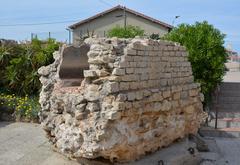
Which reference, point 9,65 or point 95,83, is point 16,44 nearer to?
point 9,65

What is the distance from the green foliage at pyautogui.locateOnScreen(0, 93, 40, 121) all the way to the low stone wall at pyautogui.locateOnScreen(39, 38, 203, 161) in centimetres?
400

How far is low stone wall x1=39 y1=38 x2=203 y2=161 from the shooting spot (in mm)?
6059

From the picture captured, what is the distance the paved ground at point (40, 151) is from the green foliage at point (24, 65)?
2624 mm

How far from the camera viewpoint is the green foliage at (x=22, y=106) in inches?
453

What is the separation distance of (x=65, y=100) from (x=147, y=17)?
24.4m

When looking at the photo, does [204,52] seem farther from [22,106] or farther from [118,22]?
[118,22]

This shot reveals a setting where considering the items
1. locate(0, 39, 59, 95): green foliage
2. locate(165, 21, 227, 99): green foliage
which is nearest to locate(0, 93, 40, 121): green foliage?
locate(0, 39, 59, 95): green foliage

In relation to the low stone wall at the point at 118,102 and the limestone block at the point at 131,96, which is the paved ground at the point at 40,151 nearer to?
the low stone wall at the point at 118,102

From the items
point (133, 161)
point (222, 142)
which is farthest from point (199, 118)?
point (133, 161)

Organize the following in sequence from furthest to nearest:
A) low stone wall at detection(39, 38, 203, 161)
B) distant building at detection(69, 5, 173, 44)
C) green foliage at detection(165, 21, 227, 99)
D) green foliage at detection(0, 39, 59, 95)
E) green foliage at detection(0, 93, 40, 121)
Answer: distant building at detection(69, 5, 173, 44) → green foliage at detection(0, 39, 59, 95) → green foliage at detection(165, 21, 227, 99) → green foliage at detection(0, 93, 40, 121) → low stone wall at detection(39, 38, 203, 161)

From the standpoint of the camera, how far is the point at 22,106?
39.0ft

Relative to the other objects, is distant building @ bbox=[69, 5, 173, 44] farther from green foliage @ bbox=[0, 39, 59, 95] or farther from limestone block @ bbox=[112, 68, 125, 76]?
limestone block @ bbox=[112, 68, 125, 76]

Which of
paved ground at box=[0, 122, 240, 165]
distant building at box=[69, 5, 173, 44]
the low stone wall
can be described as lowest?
paved ground at box=[0, 122, 240, 165]

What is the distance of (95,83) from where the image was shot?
6.26m
